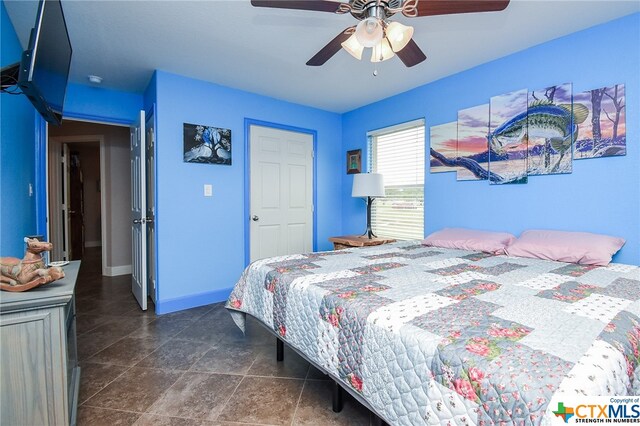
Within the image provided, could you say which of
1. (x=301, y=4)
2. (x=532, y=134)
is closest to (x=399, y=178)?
(x=532, y=134)

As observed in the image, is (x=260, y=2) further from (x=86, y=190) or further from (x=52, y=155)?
(x=86, y=190)

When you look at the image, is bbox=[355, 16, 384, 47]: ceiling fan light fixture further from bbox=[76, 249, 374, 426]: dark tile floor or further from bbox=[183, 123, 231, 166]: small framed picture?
bbox=[183, 123, 231, 166]: small framed picture

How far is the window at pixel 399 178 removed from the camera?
3.55 m

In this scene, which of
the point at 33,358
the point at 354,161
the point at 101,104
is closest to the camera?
the point at 33,358

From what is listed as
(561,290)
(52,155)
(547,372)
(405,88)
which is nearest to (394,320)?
(547,372)

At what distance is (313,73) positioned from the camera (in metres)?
3.07

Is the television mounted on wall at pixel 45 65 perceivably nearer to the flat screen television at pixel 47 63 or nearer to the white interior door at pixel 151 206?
the flat screen television at pixel 47 63

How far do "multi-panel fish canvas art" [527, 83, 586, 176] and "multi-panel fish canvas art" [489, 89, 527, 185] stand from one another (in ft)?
0.17

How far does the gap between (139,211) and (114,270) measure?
6.79 ft

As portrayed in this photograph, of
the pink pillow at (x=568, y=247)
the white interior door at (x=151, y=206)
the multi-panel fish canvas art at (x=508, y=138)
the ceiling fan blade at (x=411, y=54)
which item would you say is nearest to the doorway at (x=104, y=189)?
the white interior door at (x=151, y=206)

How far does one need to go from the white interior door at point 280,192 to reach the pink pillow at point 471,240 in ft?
6.00

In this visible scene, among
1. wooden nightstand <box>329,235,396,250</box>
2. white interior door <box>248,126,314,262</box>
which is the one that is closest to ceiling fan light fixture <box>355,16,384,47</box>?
wooden nightstand <box>329,235,396,250</box>

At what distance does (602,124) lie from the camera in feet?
7.19

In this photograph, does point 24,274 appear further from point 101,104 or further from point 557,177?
point 557,177
